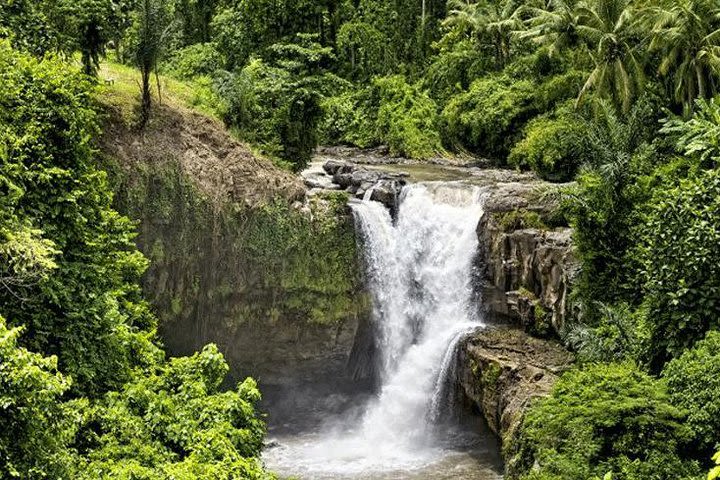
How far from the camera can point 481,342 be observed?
57.0ft

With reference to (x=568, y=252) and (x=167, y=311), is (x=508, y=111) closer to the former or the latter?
(x=568, y=252)

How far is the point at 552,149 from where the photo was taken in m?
24.7

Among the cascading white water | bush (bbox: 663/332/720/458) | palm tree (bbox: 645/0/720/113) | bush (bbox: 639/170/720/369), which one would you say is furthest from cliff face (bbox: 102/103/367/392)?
palm tree (bbox: 645/0/720/113)

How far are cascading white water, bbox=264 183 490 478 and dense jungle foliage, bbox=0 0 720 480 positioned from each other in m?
3.13

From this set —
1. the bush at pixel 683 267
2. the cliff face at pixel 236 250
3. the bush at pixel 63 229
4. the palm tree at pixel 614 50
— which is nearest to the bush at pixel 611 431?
the bush at pixel 683 267

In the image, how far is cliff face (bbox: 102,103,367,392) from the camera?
16562 millimetres

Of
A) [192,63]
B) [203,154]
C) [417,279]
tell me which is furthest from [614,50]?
[192,63]

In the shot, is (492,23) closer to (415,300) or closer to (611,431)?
(415,300)

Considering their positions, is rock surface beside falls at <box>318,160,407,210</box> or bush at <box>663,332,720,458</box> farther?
rock surface beside falls at <box>318,160,407,210</box>

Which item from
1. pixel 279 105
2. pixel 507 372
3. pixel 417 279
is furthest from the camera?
pixel 279 105

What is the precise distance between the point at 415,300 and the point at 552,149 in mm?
A: 8475

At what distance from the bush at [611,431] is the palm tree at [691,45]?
973 centimetres

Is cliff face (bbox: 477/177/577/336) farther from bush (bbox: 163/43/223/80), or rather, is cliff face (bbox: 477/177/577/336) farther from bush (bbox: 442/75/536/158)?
bush (bbox: 163/43/223/80)

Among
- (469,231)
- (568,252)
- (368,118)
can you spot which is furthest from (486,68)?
(568,252)
